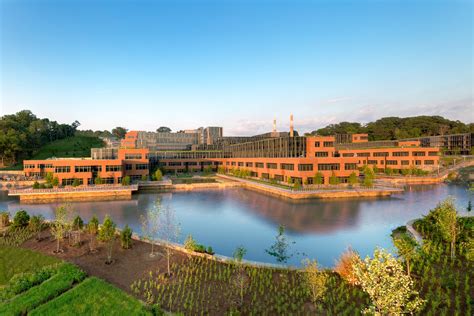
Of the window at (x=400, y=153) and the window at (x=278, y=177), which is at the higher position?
the window at (x=400, y=153)

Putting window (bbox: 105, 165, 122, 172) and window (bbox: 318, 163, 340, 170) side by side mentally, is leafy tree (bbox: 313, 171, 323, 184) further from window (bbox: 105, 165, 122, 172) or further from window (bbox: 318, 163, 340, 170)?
window (bbox: 105, 165, 122, 172)

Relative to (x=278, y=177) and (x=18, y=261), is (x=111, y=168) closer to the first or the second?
(x=278, y=177)

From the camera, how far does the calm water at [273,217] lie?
26141 mm

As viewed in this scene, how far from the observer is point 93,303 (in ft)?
48.7

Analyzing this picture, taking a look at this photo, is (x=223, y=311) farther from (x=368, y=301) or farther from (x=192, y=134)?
(x=192, y=134)

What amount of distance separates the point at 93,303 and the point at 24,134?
12085 cm

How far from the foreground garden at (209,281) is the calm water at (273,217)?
174 inches

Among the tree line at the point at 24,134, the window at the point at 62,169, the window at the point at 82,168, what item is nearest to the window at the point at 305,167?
the window at the point at 82,168

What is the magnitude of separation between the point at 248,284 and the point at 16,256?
19.0m

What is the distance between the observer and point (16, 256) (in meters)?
21.7

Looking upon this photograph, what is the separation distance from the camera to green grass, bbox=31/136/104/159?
420ft

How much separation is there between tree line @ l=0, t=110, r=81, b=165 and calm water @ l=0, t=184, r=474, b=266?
177ft

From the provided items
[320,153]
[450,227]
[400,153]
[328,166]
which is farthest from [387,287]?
[400,153]

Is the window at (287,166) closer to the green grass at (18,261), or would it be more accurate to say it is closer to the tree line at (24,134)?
the green grass at (18,261)
